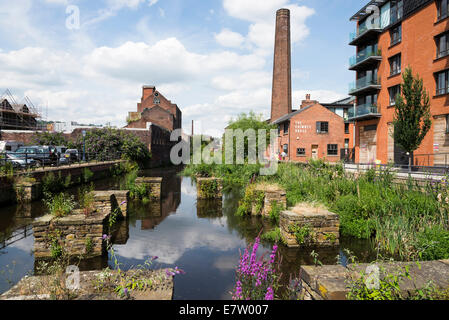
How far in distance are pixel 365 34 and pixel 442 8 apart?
7403 mm

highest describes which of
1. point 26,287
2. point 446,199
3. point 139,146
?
point 139,146

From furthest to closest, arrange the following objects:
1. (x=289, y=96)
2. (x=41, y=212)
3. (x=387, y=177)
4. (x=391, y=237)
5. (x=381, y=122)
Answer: (x=289, y=96) < (x=381, y=122) < (x=41, y=212) < (x=387, y=177) < (x=391, y=237)

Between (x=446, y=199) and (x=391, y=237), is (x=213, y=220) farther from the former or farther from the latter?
(x=446, y=199)

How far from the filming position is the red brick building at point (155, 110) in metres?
46.1

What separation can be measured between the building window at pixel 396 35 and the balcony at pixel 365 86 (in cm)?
326

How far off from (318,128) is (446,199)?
30399 mm

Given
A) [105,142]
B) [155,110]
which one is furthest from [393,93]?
[155,110]

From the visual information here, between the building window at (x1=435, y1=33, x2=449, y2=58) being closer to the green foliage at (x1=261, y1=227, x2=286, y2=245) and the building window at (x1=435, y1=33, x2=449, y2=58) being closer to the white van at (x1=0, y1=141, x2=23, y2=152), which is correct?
the green foliage at (x1=261, y1=227, x2=286, y2=245)

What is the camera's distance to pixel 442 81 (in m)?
17.9

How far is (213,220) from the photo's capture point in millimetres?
8352

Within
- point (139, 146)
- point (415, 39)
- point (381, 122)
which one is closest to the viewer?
point (415, 39)

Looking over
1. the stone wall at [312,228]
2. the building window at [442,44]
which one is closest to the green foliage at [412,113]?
the building window at [442,44]

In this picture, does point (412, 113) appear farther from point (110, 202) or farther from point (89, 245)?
point (89, 245)

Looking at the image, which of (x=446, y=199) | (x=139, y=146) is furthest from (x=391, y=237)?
(x=139, y=146)
